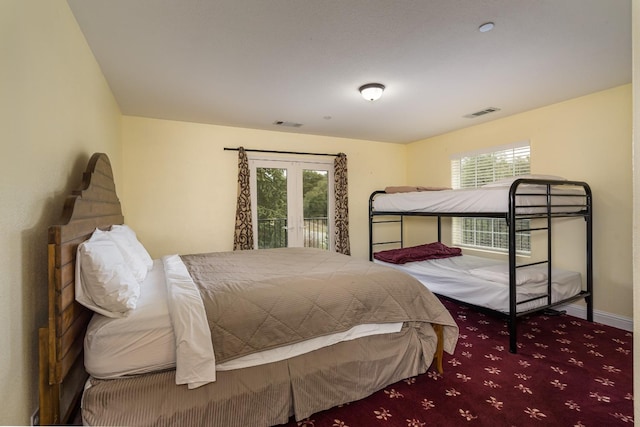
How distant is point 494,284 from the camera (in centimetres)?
291

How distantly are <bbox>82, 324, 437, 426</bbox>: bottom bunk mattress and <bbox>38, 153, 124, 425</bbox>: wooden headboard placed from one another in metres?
0.14

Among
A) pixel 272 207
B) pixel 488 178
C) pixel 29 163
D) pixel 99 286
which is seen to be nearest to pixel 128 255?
pixel 99 286

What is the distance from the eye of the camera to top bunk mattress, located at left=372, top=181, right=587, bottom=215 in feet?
8.90

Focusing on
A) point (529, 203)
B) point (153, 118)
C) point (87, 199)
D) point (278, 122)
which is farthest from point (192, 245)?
point (529, 203)

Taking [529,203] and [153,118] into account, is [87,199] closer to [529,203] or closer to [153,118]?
[153,118]

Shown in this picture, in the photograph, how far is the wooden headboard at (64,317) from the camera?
4.11ft

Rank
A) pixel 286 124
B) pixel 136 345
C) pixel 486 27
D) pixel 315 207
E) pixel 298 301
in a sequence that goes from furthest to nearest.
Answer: pixel 315 207 < pixel 286 124 < pixel 486 27 < pixel 298 301 < pixel 136 345

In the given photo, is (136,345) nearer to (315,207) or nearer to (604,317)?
(315,207)

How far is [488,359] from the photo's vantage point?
2432 millimetres

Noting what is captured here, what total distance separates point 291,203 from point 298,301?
2898 millimetres

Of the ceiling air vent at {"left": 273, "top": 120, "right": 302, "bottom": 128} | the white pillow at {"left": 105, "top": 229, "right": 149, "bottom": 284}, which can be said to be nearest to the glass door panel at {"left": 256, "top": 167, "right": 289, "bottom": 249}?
the ceiling air vent at {"left": 273, "top": 120, "right": 302, "bottom": 128}

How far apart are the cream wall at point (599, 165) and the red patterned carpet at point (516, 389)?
0.61 metres

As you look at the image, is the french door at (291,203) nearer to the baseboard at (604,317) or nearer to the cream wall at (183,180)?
the cream wall at (183,180)

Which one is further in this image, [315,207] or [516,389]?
[315,207]
